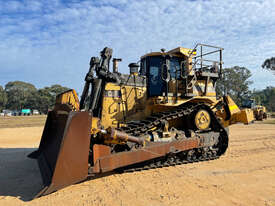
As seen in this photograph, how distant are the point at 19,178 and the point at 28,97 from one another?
69.1 m

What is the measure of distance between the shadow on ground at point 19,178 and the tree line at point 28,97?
195ft

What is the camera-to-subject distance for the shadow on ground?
4695 millimetres

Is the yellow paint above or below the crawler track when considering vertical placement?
above

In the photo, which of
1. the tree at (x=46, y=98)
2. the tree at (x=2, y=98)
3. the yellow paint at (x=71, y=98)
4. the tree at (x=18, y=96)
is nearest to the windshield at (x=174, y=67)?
the yellow paint at (x=71, y=98)

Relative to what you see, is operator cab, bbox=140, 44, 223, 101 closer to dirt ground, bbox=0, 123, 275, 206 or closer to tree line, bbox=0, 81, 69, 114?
dirt ground, bbox=0, 123, 275, 206

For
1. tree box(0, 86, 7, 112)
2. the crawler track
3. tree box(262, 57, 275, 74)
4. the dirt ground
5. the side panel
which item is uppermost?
tree box(262, 57, 275, 74)

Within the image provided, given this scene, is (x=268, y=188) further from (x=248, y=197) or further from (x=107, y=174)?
(x=107, y=174)

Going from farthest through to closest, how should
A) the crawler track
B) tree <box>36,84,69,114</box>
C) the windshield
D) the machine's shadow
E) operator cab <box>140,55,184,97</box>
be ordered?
tree <box>36,84,69,114</box>
the windshield
operator cab <box>140,55,184,97</box>
the crawler track
the machine's shadow

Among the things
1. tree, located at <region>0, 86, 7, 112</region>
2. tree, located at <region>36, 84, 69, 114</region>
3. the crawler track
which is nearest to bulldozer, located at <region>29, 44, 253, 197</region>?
the crawler track

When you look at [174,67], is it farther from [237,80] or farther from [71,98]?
[237,80]

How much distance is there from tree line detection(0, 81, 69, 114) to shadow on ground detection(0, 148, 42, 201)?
59.3 meters

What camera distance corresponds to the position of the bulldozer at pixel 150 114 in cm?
538

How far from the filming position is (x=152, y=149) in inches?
227

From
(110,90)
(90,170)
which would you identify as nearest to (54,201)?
(90,170)
